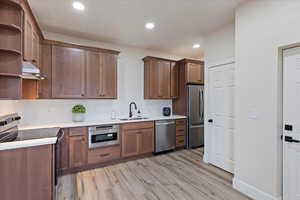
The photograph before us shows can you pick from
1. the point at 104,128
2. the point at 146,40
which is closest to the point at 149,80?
the point at 146,40

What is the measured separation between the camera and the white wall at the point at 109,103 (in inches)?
130

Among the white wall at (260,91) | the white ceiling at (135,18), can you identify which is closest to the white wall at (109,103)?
the white ceiling at (135,18)

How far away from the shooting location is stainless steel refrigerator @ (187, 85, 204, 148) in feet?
15.0

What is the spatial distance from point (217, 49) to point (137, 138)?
2.67 meters

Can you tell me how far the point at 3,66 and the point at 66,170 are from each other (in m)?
2.12

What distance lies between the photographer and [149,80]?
14.6 feet

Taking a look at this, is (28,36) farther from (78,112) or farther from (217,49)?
(217,49)

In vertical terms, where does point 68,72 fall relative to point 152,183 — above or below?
above

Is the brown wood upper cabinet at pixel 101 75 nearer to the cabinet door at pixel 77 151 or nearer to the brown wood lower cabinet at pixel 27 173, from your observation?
the cabinet door at pixel 77 151

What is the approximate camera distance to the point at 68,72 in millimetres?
3398

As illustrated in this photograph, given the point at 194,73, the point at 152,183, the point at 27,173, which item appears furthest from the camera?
the point at 194,73

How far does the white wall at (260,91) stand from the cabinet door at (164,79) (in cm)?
227

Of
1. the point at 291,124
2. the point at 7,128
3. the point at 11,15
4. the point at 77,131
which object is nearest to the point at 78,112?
the point at 77,131

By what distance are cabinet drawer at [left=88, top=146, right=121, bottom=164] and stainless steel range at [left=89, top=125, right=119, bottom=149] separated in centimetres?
11
